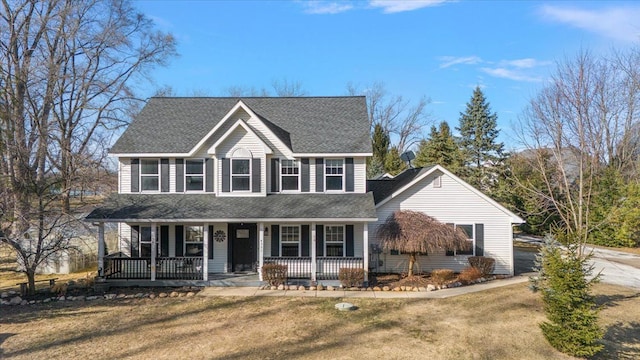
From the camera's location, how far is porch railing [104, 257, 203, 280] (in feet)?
50.9

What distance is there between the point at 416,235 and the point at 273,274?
598 centimetres

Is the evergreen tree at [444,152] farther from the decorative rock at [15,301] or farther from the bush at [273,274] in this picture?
the decorative rock at [15,301]

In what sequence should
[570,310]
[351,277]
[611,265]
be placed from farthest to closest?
[611,265] < [351,277] < [570,310]

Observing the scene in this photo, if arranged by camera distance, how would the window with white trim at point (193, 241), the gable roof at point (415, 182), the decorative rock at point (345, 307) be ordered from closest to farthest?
the decorative rock at point (345, 307)
the window with white trim at point (193, 241)
the gable roof at point (415, 182)

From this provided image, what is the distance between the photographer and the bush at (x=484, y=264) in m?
16.6

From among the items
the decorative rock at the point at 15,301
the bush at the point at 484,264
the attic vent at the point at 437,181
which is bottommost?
the decorative rock at the point at 15,301

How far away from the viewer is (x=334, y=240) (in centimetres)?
1697

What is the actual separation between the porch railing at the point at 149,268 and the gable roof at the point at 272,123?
4.74m

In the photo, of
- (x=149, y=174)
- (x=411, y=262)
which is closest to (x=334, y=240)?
(x=411, y=262)

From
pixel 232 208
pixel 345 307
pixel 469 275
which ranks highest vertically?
pixel 232 208

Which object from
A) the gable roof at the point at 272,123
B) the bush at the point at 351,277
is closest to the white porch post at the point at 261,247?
the bush at the point at 351,277

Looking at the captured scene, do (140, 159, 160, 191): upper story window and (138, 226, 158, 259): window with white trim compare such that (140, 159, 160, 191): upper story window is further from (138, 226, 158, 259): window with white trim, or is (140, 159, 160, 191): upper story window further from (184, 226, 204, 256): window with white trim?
(184, 226, 204, 256): window with white trim

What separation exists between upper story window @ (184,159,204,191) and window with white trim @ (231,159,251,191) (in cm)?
156

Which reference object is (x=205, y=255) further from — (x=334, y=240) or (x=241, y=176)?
(x=334, y=240)
